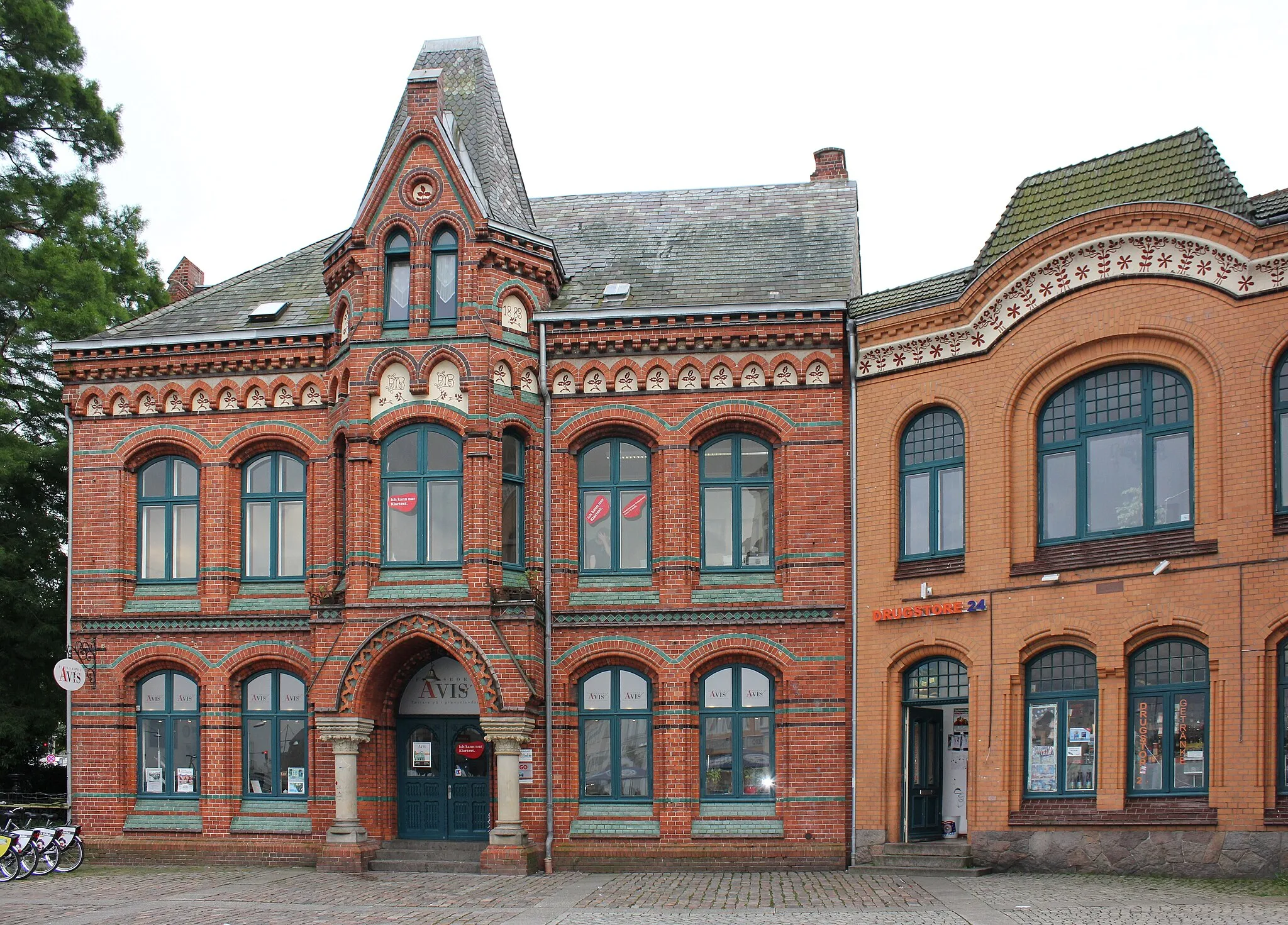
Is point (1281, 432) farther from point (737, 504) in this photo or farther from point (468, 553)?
point (468, 553)

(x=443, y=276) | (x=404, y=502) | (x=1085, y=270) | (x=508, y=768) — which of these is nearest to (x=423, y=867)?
(x=508, y=768)

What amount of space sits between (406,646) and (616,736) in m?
3.73

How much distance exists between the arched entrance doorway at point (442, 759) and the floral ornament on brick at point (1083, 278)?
28.2 ft

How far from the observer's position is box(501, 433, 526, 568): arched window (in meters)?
25.6

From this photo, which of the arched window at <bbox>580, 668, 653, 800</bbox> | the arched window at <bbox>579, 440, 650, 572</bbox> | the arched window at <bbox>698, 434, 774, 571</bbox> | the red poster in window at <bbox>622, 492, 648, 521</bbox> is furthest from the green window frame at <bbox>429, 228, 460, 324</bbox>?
the arched window at <bbox>580, 668, 653, 800</bbox>

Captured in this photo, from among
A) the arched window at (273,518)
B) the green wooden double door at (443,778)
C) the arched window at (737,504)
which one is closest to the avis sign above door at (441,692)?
the green wooden double door at (443,778)

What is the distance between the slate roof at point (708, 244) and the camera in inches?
1048

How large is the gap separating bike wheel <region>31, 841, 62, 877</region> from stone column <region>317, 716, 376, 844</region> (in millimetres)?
4106

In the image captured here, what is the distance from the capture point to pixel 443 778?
2608 cm

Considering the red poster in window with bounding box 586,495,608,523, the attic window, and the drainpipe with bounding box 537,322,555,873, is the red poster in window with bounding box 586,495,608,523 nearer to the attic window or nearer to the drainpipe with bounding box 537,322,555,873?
the drainpipe with bounding box 537,322,555,873

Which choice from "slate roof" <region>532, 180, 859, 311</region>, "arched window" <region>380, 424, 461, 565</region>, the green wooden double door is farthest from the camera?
"slate roof" <region>532, 180, 859, 311</region>

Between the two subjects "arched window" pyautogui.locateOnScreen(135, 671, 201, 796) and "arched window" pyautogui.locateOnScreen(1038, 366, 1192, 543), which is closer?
"arched window" pyautogui.locateOnScreen(1038, 366, 1192, 543)

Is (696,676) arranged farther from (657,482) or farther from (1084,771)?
(1084,771)

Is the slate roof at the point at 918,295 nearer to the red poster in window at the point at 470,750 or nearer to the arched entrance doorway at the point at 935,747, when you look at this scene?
the arched entrance doorway at the point at 935,747
